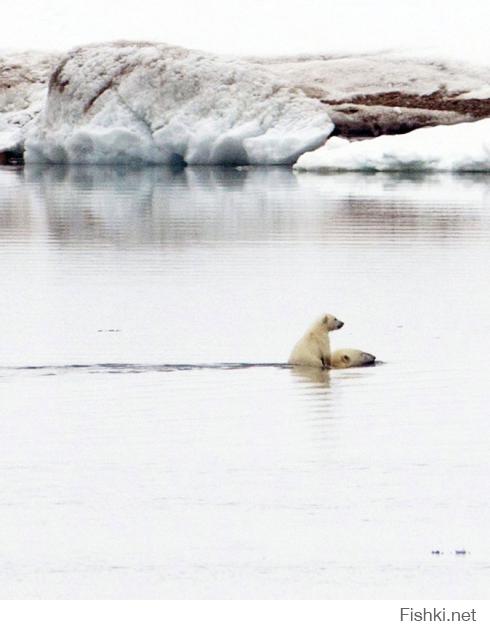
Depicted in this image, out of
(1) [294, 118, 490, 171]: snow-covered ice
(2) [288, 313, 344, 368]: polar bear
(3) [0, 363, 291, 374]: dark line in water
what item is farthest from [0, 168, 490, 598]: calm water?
(1) [294, 118, 490, 171]: snow-covered ice

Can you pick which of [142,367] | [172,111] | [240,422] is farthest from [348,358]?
[172,111]

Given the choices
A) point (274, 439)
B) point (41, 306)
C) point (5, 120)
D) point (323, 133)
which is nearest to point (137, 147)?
point (323, 133)

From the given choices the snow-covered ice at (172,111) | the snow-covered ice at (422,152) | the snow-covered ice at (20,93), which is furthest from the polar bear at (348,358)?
the snow-covered ice at (20,93)

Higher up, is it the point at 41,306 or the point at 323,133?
the point at 41,306

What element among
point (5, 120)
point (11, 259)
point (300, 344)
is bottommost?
point (5, 120)

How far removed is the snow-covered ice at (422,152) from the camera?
32.8 m

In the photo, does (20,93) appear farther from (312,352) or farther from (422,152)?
(312,352)

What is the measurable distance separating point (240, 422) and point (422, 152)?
24.4 m

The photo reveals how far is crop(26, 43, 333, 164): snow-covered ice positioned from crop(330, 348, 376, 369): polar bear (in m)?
25.2

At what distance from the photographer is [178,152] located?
125ft

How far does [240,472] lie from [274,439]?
32.2 inches

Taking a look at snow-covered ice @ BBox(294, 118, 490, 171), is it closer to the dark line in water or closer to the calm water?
the calm water

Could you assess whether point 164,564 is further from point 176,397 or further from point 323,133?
point 323,133

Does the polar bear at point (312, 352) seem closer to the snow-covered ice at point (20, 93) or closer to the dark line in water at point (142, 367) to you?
the dark line in water at point (142, 367)
